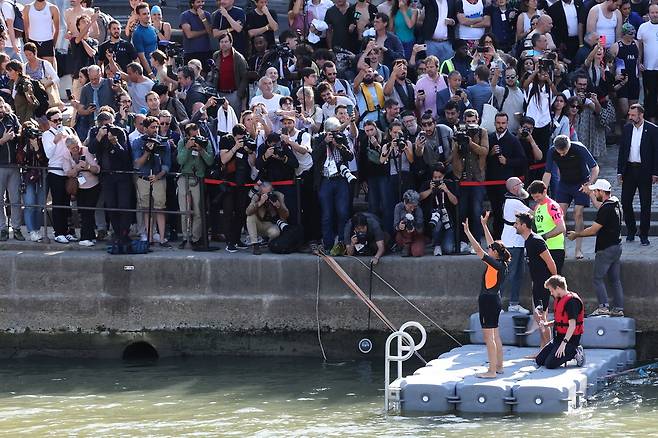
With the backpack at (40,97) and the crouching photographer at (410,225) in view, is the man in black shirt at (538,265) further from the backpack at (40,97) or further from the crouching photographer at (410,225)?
the backpack at (40,97)

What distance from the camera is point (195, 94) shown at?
22.6 meters

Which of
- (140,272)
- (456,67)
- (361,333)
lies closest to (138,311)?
(140,272)

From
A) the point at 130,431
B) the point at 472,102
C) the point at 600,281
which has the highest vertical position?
the point at 472,102

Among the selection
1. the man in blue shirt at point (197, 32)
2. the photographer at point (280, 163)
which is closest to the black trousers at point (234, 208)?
the photographer at point (280, 163)

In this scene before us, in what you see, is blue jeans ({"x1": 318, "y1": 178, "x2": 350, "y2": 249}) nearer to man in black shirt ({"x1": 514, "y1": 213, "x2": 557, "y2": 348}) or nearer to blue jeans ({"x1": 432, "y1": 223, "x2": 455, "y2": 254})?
blue jeans ({"x1": 432, "y1": 223, "x2": 455, "y2": 254})

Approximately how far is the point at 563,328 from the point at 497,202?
3.27 metres

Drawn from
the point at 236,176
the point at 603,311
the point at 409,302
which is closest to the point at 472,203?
the point at 409,302

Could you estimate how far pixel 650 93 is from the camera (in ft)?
78.8

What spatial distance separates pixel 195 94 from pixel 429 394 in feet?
22.9

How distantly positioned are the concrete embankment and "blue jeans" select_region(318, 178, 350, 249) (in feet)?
1.48

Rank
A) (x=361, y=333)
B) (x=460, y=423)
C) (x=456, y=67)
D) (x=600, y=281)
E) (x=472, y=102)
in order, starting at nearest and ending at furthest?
(x=460, y=423)
(x=600, y=281)
(x=361, y=333)
(x=472, y=102)
(x=456, y=67)

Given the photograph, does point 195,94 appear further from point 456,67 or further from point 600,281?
point 600,281

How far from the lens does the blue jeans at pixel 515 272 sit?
19.4 metres

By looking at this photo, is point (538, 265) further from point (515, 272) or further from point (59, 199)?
point (59, 199)
